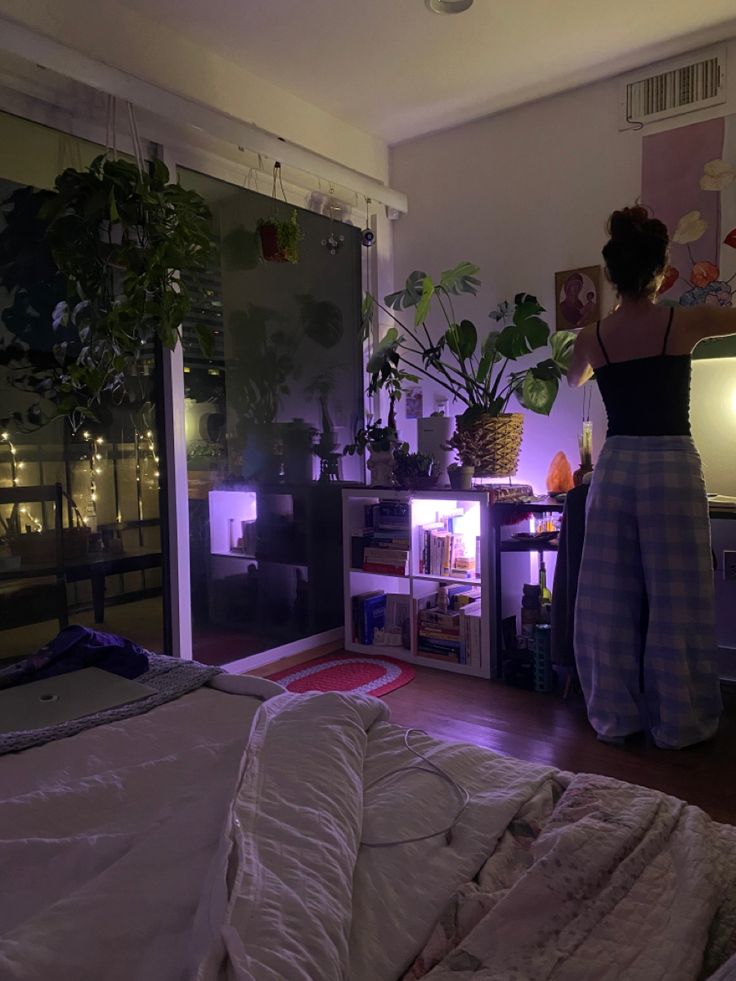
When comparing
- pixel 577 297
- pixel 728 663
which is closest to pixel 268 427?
pixel 577 297

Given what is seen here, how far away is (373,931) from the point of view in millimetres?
845

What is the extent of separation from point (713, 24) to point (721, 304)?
114cm

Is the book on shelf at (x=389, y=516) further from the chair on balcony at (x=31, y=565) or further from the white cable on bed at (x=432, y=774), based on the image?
the white cable on bed at (x=432, y=774)

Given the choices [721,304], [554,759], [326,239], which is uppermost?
[326,239]

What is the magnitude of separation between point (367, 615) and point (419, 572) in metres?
0.37

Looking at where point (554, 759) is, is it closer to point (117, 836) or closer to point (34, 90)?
point (117, 836)

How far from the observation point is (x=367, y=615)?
3.76 m

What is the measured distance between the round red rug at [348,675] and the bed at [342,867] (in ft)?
6.31

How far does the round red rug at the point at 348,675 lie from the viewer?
10.5ft

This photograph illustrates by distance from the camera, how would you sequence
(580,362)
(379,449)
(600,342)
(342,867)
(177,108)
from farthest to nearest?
1. (379,449)
2. (177,108)
3. (580,362)
4. (600,342)
5. (342,867)

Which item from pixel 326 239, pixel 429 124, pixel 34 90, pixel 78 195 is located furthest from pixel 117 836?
pixel 429 124

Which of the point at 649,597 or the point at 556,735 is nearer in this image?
the point at 649,597

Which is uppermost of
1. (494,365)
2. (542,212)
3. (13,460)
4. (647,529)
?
(542,212)

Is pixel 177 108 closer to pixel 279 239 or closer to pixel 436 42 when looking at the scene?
pixel 279 239
